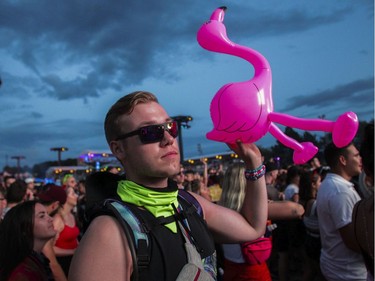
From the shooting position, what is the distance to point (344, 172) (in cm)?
347

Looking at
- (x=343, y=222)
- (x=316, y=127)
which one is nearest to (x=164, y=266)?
(x=316, y=127)

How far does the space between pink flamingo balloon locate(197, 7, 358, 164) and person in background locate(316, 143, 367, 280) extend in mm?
1512

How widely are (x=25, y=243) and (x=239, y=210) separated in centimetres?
177

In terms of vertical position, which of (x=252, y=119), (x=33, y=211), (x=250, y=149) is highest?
(x=252, y=119)

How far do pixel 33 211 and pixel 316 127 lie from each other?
2281 mm

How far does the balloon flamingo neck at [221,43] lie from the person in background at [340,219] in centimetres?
177

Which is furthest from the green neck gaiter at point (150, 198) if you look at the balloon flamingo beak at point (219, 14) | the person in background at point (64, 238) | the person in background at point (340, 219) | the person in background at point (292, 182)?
the person in background at point (292, 182)

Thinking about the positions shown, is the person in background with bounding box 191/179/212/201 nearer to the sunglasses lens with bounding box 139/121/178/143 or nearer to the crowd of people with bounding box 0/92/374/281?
the crowd of people with bounding box 0/92/374/281

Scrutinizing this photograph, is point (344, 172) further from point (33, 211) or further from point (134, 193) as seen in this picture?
point (33, 211)

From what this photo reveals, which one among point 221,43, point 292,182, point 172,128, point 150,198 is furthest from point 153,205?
point 292,182

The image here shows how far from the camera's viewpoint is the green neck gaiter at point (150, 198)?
1.58 metres

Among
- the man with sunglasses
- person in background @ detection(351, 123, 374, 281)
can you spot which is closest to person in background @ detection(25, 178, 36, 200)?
the man with sunglasses

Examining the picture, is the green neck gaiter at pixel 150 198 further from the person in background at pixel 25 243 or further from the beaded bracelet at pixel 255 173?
the person in background at pixel 25 243

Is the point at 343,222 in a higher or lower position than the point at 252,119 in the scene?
lower
